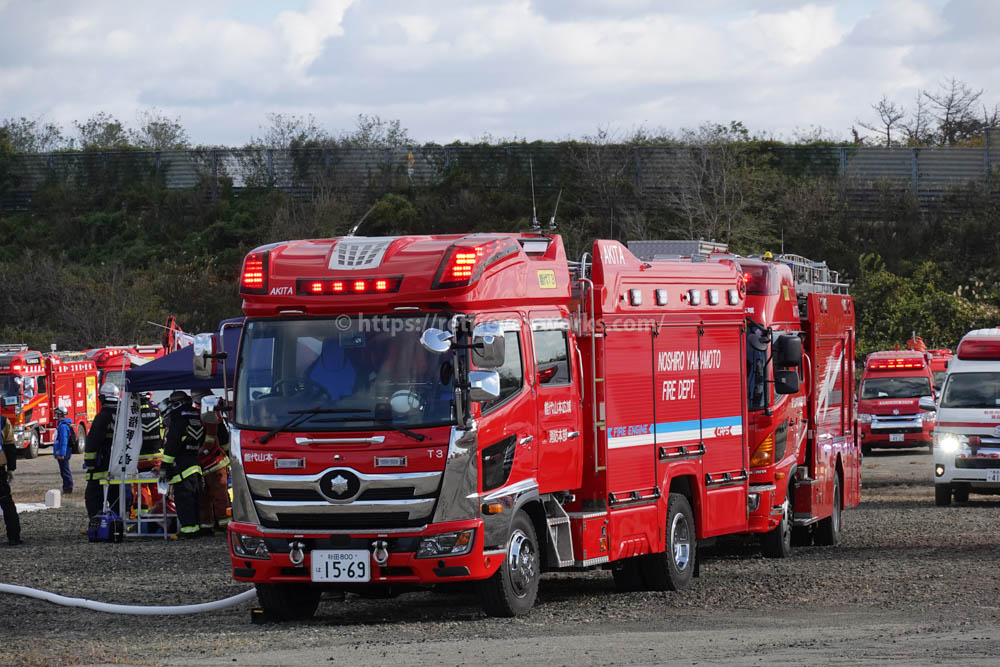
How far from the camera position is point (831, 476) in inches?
704

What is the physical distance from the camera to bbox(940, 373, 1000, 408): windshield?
23.0 m

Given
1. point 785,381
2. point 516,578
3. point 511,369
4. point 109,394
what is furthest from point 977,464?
point 511,369

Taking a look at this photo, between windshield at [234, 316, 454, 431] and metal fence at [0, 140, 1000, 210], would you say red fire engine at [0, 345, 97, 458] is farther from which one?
windshield at [234, 316, 454, 431]

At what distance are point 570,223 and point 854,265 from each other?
38.8 ft

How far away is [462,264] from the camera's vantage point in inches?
432

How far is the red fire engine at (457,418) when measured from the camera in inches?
420

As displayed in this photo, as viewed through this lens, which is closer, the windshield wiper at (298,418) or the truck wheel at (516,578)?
the windshield wiper at (298,418)

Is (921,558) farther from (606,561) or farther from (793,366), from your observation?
(606,561)

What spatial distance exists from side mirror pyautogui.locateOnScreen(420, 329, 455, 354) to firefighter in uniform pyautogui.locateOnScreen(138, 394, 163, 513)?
10286 millimetres

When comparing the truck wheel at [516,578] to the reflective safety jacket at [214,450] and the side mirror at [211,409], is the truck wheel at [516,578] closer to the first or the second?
the side mirror at [211,409]

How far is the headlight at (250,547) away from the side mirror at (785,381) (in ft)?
22.0

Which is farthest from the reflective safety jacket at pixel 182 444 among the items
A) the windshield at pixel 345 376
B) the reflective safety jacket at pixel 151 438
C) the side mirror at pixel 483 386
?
the side mirror at pixel 483 386

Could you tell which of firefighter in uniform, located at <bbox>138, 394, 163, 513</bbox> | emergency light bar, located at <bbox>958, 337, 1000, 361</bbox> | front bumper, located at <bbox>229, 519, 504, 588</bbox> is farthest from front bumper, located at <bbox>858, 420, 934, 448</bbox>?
front bumper, located at <bbox>229, 519, 504, 588</bbox>

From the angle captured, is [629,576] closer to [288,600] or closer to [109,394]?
[288,600]
